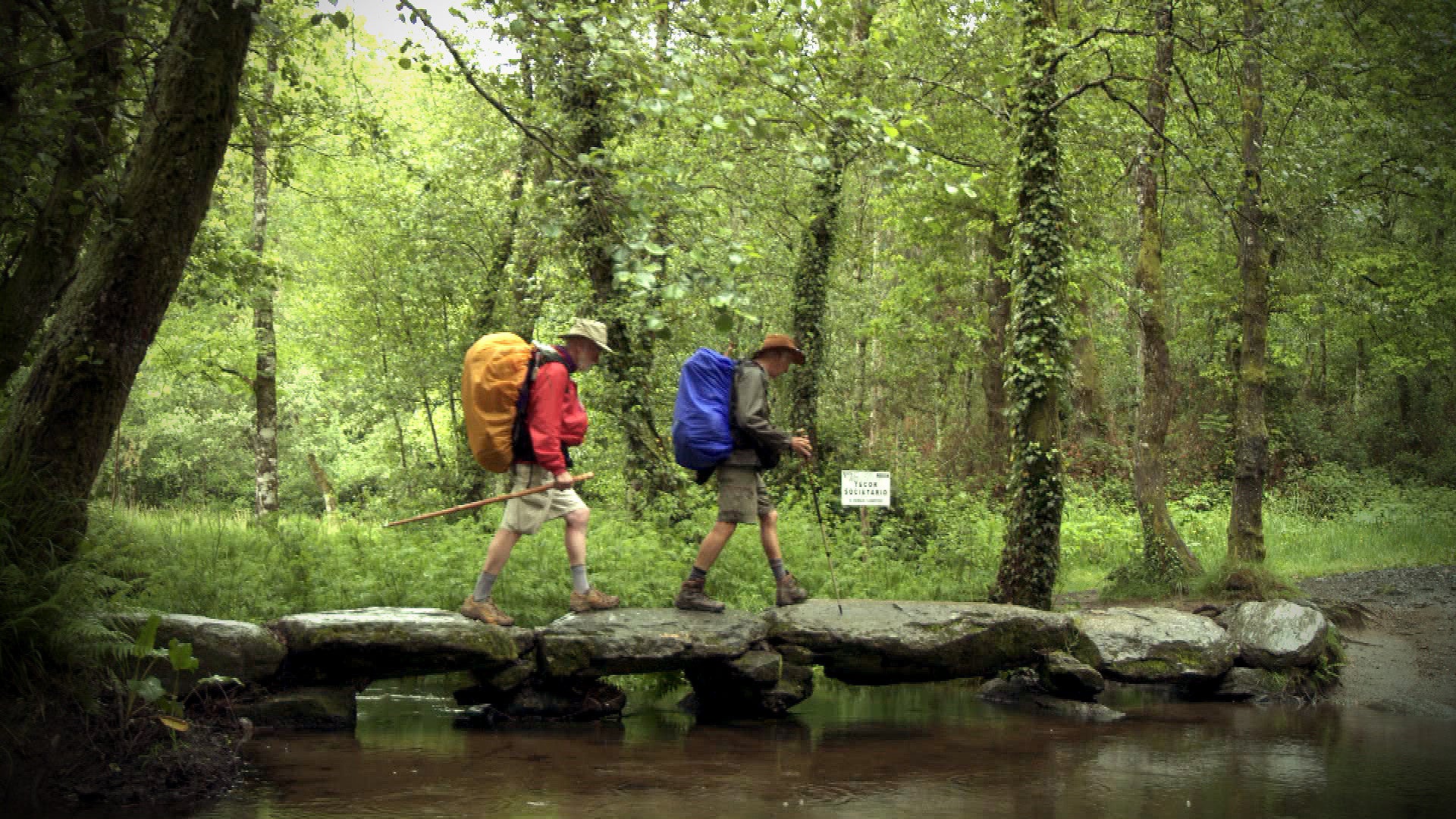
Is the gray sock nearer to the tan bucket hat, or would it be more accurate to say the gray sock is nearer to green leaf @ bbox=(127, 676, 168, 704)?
the tan bucket hat

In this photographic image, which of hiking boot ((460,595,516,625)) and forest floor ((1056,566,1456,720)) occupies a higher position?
hiking boot ((460,595,516,625))

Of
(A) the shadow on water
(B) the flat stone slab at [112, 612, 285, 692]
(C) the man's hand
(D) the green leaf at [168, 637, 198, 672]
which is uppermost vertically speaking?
(C) the man's hand

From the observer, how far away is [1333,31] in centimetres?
1492

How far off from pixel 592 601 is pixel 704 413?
6.10 ft

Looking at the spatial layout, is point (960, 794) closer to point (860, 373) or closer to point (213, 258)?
point (213, 258)

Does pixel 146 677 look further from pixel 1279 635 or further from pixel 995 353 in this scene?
pixel 995 353

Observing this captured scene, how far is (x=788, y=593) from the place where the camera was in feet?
32.2

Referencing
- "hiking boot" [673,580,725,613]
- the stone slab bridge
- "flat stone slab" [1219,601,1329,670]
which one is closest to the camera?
the stone slab bridge

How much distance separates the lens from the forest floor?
420 inches

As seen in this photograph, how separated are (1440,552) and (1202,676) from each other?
37.8ft

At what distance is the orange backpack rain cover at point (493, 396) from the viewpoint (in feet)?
27.6

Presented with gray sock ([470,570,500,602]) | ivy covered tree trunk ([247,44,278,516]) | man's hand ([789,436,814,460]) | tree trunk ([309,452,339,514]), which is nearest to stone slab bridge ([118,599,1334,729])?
gray sock ([470,570,500,602])

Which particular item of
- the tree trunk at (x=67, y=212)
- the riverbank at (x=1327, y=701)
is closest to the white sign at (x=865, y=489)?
the riverbank at (x=1327, y=701)

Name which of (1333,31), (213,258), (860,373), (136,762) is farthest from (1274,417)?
(136,762)
